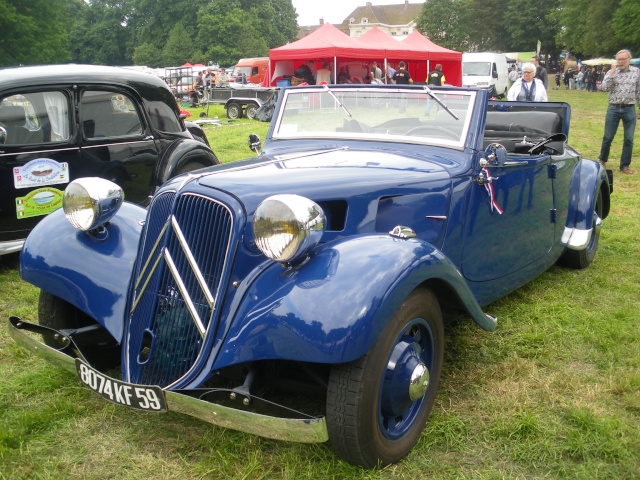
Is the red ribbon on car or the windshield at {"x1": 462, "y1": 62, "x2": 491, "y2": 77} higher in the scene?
the windshield at {"x1": 462, "y1": 62, "x2": 491, "y2": 77}

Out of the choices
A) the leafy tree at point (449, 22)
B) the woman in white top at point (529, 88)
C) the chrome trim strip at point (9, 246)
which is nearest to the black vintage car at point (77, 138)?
the chrome trim strip at point (9, 246)

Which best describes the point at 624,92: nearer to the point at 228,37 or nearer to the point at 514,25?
the point at 514,25

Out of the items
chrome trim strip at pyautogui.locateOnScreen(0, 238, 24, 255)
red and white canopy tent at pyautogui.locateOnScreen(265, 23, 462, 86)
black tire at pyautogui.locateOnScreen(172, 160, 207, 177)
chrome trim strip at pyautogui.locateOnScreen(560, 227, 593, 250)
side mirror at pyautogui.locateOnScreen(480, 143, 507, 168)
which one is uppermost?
red and white canopy tent at pyautogui.locateOnScreen(265, 23, 462, 86)

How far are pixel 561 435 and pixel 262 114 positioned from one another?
13561mm

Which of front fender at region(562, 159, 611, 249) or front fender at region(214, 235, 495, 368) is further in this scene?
front fender at region(562, 159, 611, 249)

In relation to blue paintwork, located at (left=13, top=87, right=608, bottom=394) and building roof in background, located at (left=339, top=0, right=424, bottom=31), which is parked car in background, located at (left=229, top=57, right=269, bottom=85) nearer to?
blue paintwork, located at (left=13, top=87, right=608, bottom=394)

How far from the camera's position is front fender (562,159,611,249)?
4473mm

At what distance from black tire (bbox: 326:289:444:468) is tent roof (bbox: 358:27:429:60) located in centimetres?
1880

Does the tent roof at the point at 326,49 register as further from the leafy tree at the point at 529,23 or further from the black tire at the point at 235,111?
the leafy tree at the point at 529,23

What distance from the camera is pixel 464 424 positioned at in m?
2.67

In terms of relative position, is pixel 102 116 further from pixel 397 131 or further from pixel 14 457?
pixel 14 457

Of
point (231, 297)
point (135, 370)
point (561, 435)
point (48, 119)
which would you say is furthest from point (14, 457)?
point (48, 119)

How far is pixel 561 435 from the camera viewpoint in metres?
2.58

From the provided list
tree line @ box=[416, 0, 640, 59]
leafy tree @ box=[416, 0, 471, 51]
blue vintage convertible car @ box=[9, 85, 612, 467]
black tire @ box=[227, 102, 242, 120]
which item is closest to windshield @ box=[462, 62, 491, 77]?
black tire @ box=[227, 102, 242, 120]
